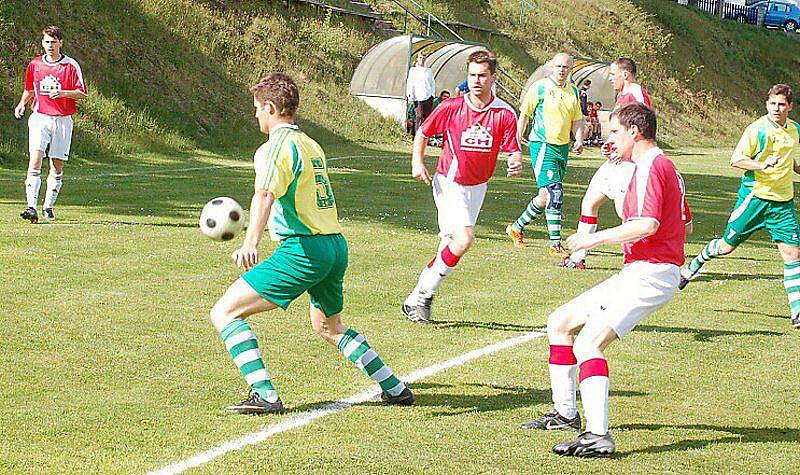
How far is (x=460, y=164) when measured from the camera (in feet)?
31.1

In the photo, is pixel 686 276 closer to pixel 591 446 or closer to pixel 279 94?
pixel 591 446

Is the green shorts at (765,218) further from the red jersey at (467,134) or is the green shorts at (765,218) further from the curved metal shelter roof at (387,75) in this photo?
the curved metal shelter roof at (387,75)

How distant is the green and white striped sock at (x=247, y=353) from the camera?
20.1 ft

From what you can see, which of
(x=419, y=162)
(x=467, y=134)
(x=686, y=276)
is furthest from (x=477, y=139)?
(x=686, y=276)

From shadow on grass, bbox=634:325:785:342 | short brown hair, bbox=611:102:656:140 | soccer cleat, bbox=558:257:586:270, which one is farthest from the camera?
soccer cleat, bbox=558:257:586:270

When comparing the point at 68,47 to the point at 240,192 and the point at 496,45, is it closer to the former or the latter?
the point at 240,192

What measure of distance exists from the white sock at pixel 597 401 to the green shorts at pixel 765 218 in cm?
513

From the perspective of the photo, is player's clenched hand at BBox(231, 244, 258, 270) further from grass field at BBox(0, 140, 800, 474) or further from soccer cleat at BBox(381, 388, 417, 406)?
soccer cleat at BBox(381, 388, 417, 406)

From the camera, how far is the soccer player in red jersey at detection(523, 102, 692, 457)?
5668 millimetres

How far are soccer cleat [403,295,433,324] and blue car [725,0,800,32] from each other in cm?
6115

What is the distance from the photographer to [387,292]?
34.5 feet

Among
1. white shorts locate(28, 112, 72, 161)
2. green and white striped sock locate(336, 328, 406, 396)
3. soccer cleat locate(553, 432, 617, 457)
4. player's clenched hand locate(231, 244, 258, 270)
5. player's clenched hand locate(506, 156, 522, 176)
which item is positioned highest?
player's clenched hand locate(506, 156, 522, 176)

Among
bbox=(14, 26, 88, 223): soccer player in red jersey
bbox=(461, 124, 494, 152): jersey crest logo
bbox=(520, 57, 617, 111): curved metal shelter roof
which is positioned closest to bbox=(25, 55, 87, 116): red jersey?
bbox=(14, 26, 88, 223): soccer player in red jersey

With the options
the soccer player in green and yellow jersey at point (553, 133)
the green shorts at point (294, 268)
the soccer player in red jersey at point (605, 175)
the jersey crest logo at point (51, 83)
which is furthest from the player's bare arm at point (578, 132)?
the green shorts at point (294, 268)
